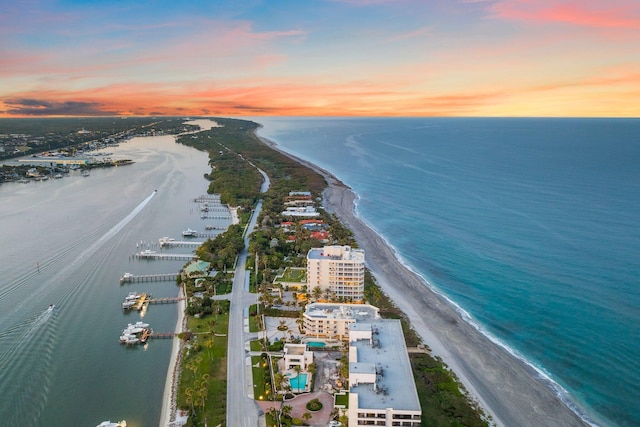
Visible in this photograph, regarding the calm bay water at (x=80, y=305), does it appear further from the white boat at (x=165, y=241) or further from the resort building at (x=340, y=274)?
the resort building at (x=340, y=274)

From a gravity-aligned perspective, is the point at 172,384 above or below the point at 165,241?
below

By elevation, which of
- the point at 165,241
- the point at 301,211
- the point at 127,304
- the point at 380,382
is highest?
the point at 380,382

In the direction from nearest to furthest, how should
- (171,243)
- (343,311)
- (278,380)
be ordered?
1. (278,380)
2. (343,311)
3. (171,243)

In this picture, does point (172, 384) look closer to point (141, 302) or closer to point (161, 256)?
point (141, 302)

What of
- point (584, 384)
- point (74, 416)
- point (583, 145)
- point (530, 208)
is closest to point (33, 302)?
point (74, 416)

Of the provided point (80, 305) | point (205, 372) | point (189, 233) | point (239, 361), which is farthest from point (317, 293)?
point (189, 233)

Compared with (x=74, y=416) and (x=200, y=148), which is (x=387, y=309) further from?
(x=200, y=148)

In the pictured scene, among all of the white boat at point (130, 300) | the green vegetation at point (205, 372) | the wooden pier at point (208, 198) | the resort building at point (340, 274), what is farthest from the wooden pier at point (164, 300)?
the wooden pier at point (208, 198)

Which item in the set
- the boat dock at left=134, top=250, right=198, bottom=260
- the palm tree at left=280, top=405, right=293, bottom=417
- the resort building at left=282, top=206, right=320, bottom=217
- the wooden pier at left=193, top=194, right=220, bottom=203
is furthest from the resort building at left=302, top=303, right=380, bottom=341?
the wooden pier at left=193, top=194, right=220, bottom=203

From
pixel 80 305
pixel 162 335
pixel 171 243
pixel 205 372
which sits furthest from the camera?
pixel 171 243
